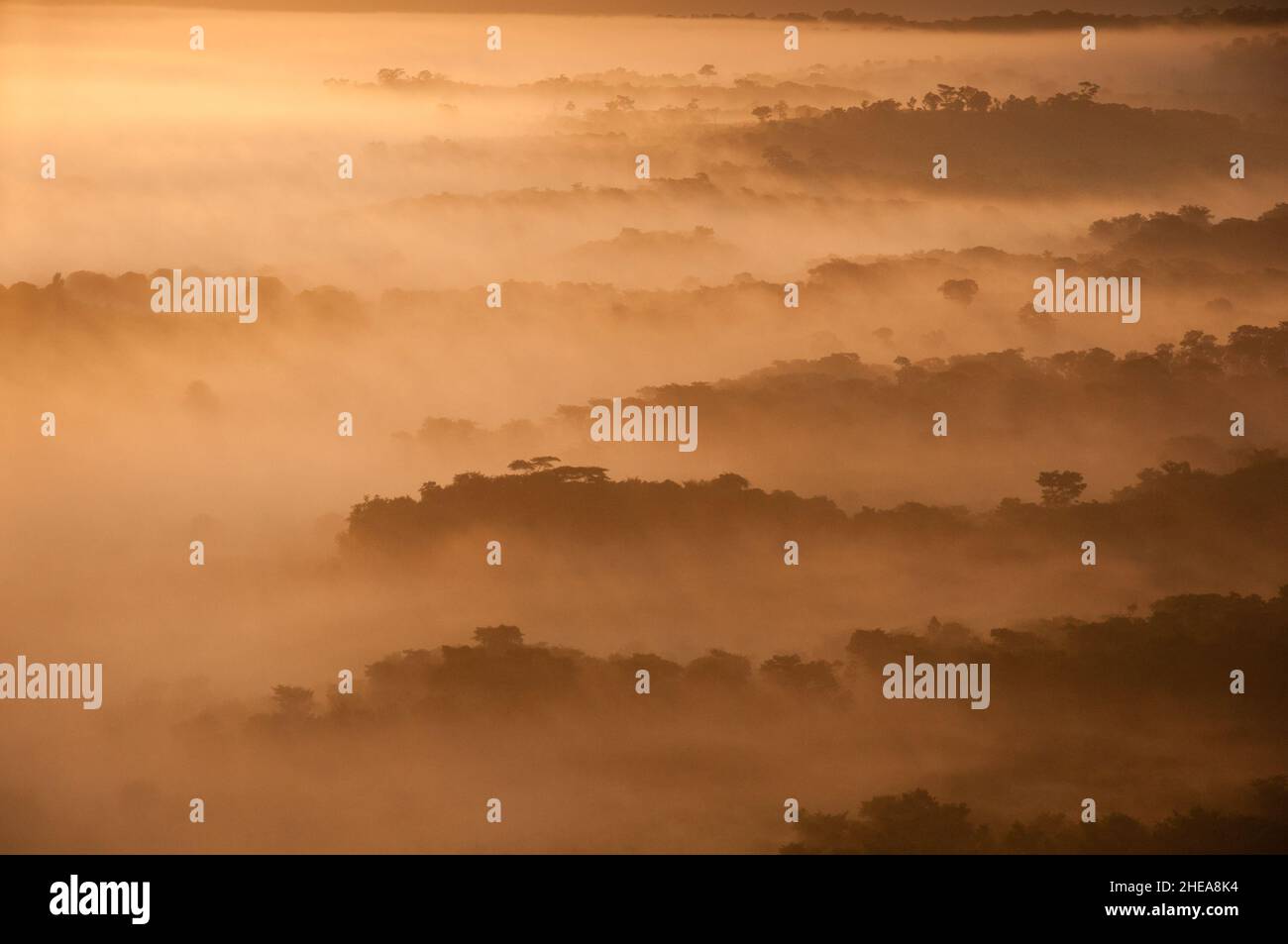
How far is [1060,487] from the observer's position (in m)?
4.54

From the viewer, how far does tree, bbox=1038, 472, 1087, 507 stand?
454 cm

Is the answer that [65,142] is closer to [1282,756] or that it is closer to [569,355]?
[569,355]

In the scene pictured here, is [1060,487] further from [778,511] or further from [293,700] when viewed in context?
[293,700]

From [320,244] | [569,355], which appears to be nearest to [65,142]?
[320,244]

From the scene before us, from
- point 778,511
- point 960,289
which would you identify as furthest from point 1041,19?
point 778,511

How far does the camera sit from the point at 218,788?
4.42 metres

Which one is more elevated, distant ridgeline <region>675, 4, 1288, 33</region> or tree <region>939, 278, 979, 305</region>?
distant ridgeline <region>675, 4, 1288, 33</region>

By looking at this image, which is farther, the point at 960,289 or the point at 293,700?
the point at 960,289

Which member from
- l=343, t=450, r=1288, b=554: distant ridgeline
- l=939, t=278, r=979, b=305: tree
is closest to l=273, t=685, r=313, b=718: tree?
l=343, t=450, r=1288, b=554: distant ridgeline

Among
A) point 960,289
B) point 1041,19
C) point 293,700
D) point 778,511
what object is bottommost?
point 293,700

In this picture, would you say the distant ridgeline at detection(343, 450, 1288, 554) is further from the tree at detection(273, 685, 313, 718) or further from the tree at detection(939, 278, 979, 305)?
the tree at detection(939, 278, 979, 305)

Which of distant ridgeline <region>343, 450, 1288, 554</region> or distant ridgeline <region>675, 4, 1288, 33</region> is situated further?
distant ridgeline <region>675, 4, 1288, 33</region>

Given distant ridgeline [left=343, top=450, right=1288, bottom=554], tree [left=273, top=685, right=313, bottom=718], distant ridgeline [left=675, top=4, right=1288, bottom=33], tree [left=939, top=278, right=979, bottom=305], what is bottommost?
tree [left=273, top=685, right=313, bottom=718]

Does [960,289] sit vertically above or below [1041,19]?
below
